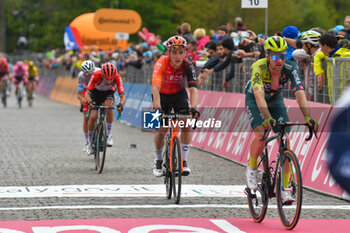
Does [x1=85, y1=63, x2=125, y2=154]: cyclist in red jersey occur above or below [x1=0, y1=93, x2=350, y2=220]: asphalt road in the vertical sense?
above

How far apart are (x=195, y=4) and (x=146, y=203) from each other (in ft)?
233

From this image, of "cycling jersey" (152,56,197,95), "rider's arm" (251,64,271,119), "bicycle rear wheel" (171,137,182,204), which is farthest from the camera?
"cycling jersey" (152,56,197,95)

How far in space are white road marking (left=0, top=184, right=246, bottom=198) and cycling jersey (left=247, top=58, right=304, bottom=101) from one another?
2266 mm

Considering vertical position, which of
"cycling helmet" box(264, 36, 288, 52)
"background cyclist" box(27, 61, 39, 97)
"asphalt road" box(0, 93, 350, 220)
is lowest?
"background cyclist" box(27, 61, 39, 97)

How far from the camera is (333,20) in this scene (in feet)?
292

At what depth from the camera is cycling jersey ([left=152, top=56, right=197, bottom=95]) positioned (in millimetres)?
10211

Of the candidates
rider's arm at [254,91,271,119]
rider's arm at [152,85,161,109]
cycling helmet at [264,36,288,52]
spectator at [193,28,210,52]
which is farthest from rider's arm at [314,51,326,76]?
spectator at [193,28,210,52]

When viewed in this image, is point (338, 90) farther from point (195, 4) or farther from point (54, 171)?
point (195, 4)

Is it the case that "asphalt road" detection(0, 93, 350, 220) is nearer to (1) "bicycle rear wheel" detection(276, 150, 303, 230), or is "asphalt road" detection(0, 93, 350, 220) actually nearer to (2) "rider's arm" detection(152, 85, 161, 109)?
(1) "bicycle rear wheel" detection(276, 150, 303, 230)

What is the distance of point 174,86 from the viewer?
34.4 ft

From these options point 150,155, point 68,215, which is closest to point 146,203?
point 68,215

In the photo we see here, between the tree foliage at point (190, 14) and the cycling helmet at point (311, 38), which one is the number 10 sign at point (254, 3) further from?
the tree foliage at point (190, 14)

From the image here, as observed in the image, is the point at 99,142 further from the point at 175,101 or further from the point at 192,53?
the point at 192,53

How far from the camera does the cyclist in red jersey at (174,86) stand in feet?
33.0
